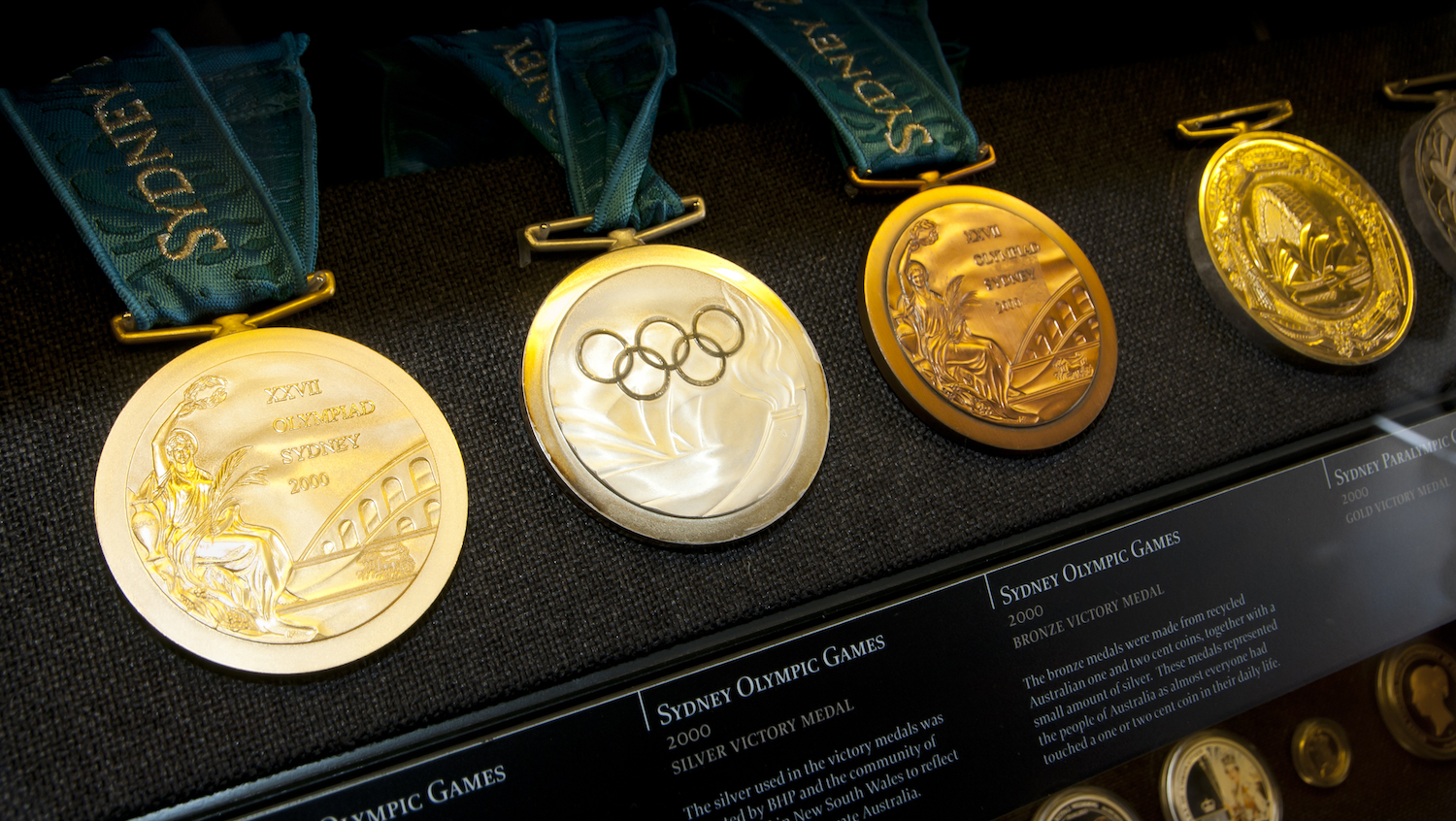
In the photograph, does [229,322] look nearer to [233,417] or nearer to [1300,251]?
[233,417]

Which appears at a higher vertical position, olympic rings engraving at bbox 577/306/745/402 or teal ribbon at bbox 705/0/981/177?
teal ribbon at bbox 705/0/981/177

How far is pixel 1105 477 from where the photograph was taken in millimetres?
999

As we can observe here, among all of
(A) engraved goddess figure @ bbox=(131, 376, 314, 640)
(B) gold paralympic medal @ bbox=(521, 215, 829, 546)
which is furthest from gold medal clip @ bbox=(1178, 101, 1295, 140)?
(A) engraved goddess figure @ bbox=(131, 376, 314, 640)

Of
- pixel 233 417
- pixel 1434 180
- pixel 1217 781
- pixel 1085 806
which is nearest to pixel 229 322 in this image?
pixel 233 417

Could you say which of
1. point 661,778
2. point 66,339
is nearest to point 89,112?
point 66,339

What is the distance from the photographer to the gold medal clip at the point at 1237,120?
117 cm

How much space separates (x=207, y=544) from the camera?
74 cm

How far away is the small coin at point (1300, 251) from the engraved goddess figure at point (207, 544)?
3.91 feet

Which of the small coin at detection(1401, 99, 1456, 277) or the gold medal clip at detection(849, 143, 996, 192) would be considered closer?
the gold medal clip at detection(849, 143, 996, 192)

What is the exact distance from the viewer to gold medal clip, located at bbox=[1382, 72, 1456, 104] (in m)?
1.28

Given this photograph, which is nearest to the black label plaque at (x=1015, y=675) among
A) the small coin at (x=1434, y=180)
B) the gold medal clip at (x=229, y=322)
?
the small coin at (x=1434, y=180)

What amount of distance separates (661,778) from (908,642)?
30 centimetres

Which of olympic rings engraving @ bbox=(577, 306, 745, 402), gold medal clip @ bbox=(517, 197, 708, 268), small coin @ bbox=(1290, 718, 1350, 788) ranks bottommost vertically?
small coin @ bbox=(1290, 718, 1350, 788)

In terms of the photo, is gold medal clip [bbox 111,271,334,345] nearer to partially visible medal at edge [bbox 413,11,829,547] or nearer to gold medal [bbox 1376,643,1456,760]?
partially visible medal at edge [bbox 413,11,829,547]
